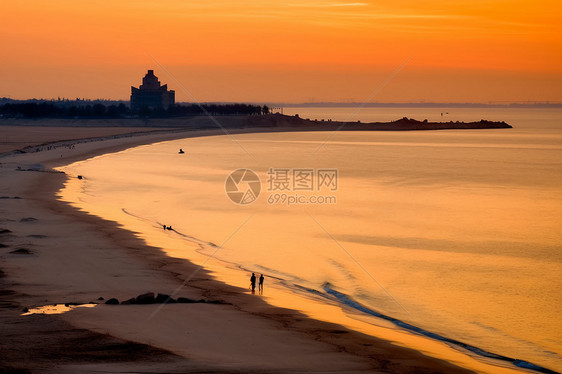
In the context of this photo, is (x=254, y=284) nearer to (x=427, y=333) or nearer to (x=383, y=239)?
(x=427, y=333)

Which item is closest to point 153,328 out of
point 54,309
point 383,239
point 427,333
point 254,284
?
point 54,309

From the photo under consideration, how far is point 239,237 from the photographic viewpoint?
3594 cm

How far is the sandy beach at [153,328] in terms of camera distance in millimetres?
14344

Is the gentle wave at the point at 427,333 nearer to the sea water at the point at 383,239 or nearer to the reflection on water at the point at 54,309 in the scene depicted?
the sea water at the point at 383,239

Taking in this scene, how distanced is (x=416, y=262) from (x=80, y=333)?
1814 centimetres

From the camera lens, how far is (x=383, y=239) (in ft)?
119

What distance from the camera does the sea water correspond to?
2212cm

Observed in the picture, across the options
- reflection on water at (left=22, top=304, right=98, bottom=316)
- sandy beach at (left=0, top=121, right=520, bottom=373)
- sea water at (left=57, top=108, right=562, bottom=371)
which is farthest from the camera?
sea water at (left=57, top=108, right=562, bottom=371)

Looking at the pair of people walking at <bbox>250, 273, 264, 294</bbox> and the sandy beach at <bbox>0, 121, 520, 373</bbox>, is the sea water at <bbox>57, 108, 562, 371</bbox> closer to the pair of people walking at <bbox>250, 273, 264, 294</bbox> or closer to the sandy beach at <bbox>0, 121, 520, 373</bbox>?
the pair of people walking at <bbox>250, 273, 264, 294</bbox>

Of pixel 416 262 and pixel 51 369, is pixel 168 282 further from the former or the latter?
pixel 416 262

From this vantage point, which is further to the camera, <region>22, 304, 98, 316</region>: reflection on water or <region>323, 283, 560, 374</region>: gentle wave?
<region>22, 304, 98, 316</region>: reflection on water

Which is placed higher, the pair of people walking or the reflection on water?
the reflection on water

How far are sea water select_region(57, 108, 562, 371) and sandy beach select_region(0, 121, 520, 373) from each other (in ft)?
6.94

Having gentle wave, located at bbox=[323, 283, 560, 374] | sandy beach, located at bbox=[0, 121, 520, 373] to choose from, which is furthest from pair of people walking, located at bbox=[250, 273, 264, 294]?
gentle wave, located at bbox=[323, 283, 560, 374]
